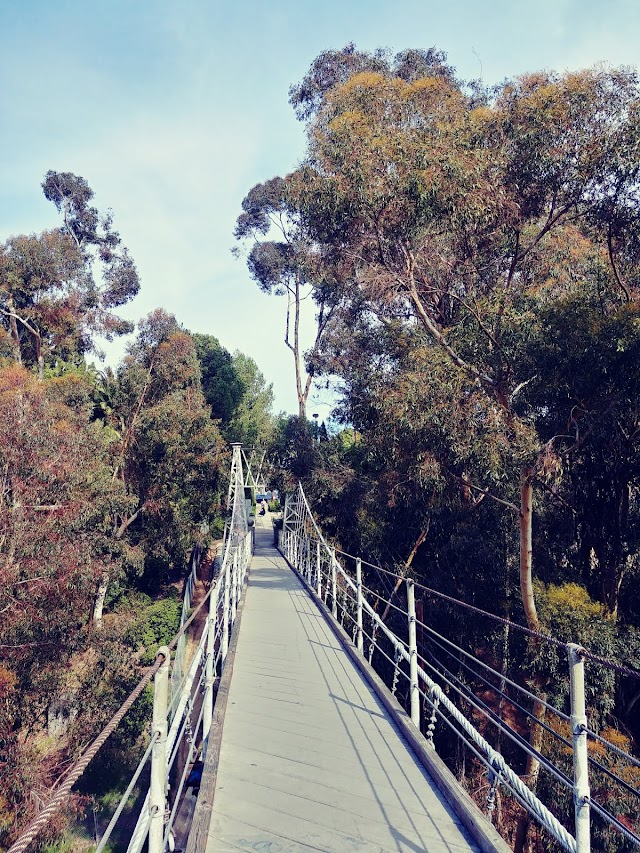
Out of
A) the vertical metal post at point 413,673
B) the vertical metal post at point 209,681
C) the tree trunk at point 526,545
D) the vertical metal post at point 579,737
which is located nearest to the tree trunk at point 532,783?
the tree trunk at point 526,545

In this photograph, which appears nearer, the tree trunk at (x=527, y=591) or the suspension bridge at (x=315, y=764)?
the suspension bridge at (x=315, y=764)

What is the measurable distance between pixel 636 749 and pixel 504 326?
6.17m

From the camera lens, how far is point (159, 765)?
1834 mm

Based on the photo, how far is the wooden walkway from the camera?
82.5 inches

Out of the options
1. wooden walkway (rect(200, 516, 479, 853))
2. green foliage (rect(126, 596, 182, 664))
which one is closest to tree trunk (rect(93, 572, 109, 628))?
green foliage (rect(126, 596, 182, 664))

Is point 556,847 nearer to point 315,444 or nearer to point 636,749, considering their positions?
point 636,749

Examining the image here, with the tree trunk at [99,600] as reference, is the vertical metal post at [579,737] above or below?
above

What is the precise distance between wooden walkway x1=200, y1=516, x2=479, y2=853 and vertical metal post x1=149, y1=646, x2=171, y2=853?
0.29 meters

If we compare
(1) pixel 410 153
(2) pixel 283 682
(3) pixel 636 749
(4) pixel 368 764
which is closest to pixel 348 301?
(1) pixel 410 153

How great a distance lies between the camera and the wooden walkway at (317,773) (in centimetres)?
210

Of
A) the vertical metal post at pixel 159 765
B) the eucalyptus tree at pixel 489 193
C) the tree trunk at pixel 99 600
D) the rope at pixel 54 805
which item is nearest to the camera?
the rope at pixel 54 805

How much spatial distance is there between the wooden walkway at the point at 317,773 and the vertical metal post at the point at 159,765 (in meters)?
0.29

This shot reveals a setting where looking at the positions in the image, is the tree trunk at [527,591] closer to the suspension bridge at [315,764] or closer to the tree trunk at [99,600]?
the suspension bridge at [315,764]

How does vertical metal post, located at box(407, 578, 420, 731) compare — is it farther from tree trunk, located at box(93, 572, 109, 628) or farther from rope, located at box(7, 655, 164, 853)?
tree trunk, located at box(93, 572, 109, 628)
